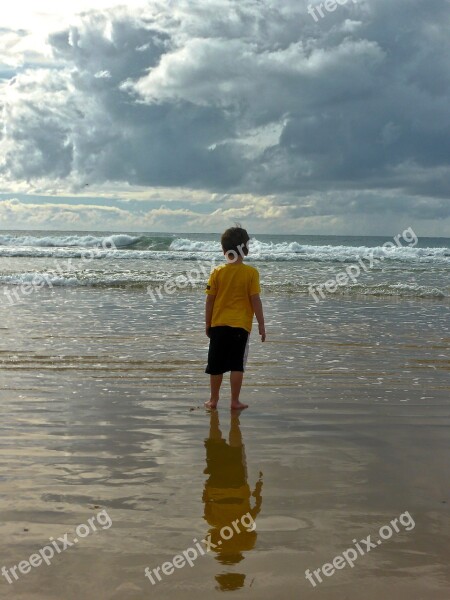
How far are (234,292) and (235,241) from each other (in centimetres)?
48

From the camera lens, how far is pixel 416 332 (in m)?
10.9

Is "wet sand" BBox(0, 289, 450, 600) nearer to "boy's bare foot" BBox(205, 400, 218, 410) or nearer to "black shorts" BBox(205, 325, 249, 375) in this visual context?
"boy's bare foot" BBox(205, 400, 218, 410)

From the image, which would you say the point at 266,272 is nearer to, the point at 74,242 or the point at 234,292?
the point at 234,292

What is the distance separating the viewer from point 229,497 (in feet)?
12.4

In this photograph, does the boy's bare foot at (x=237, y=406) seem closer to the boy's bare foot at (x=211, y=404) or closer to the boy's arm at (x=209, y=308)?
the boy's bare foot at (x=211, y=404)

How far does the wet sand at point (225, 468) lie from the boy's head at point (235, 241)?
1.39 meters

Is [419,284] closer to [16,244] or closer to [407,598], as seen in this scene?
[407,598]

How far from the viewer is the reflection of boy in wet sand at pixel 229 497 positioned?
10.4ft

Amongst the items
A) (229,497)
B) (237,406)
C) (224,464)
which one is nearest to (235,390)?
(237,406)

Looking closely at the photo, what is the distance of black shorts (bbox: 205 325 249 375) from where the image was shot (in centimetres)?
608

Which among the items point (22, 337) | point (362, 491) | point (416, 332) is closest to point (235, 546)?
point (362, 491)

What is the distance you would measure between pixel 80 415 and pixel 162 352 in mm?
3256

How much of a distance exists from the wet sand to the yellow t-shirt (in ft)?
2.55

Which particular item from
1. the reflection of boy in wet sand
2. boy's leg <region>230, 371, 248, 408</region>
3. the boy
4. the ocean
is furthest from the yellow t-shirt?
the ocean
